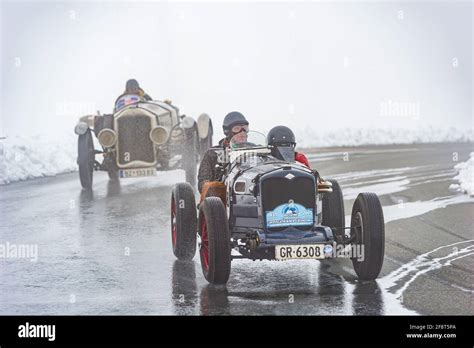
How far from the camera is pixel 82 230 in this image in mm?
13977

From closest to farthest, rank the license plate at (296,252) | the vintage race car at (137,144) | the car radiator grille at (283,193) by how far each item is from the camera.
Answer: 1. the license plate at (296,252)
2. the car radiator grille at (283,193)
3. the vintage race car at (137,144)

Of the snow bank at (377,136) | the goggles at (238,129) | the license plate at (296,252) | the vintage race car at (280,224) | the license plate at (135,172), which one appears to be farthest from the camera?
the snow bank at (377,136)

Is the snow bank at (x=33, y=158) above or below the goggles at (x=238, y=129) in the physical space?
below

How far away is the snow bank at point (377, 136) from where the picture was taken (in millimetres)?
31188

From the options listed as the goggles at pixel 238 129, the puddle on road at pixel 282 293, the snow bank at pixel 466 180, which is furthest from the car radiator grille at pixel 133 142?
the puddle on road at pixel 282 293

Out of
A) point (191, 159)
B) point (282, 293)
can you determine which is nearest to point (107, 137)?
point (191, 159)

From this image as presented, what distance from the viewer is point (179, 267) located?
1116 cm

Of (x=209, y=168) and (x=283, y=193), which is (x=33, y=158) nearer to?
(x=209, y=168)

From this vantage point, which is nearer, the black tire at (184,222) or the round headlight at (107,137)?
the black tire at (184,222)

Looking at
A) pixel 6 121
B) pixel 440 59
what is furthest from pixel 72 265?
pixel 440 59

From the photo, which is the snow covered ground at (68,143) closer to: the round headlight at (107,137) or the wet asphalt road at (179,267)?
the round headlight at (107,137)

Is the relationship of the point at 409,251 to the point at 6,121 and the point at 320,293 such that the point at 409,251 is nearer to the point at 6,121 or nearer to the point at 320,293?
the point at 320,293

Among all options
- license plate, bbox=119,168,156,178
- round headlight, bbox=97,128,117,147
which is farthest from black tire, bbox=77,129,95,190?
license plate, bbox=119,168,156,178
